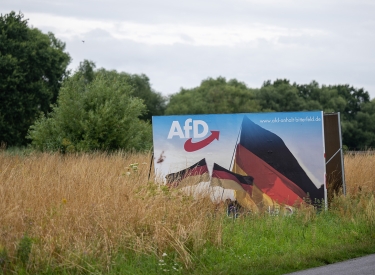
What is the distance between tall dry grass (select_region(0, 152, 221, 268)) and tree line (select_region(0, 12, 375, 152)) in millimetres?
11141

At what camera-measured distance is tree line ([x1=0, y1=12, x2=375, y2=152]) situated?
33.3 metres

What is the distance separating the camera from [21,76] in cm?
5456

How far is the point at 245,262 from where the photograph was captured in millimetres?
10297

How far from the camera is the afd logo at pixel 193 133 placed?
647 inches

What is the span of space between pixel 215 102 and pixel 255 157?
267 ft

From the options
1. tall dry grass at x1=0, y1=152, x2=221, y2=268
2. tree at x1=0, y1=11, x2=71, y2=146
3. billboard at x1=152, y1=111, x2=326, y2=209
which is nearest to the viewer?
tall dry grass at x1=0, y1=152, x2=221, y2=268

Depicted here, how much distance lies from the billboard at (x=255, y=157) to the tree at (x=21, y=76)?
4004cm

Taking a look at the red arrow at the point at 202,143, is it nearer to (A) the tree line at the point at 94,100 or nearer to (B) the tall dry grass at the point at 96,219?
(B) the tall dry grass at the point at 96,219

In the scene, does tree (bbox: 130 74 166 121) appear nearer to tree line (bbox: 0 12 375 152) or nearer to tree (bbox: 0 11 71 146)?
tree line (bbox: 0 12 375 152)

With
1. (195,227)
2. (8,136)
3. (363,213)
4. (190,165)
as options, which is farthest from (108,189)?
(8,136)

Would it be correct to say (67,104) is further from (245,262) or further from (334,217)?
(245,262)

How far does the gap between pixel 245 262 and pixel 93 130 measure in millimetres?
23176

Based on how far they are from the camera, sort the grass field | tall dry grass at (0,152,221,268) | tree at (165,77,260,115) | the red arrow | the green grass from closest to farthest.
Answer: the grass field, tall dry grass at (0,152,221,268), the green grass, the red arrow, tree at (165,77,260,115)

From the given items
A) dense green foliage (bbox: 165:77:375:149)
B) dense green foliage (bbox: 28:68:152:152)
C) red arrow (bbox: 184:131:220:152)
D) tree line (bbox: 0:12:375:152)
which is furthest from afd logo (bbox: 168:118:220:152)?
dense green foliage (bbox: 165:77:375:149)
